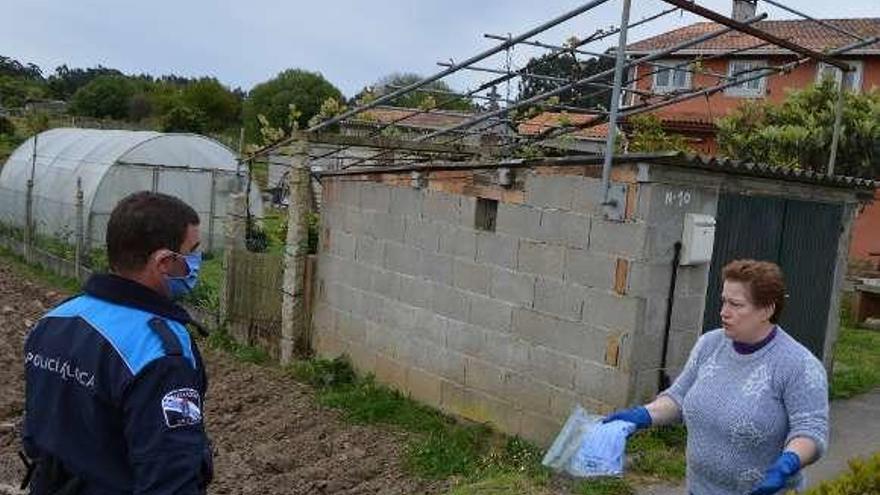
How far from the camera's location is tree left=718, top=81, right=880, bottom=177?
1477 cm

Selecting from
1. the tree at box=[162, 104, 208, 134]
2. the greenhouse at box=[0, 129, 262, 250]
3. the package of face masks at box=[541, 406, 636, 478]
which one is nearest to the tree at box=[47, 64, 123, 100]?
the tree at box=[162, 104, 208, 134]

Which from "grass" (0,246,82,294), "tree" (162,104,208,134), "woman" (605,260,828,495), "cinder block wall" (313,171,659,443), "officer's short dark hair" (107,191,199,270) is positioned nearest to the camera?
"officer's short dark hair" (107,191,199,270)

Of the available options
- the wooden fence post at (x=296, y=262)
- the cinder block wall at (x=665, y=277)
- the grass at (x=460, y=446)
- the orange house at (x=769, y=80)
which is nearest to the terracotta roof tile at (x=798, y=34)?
the orange house at (x=769, y=80)

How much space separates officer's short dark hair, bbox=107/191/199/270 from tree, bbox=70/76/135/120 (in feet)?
181

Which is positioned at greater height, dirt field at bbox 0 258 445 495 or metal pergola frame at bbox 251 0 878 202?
metal pergola frame at bbox 251 0 878 202

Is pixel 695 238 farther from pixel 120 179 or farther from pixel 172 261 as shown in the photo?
pixel 120 179

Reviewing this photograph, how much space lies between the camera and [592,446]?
3.63 metres

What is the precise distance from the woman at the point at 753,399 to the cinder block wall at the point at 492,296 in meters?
3.00

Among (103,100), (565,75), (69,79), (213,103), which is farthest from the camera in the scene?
(69,79)

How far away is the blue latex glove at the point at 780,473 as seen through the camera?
310 centimetres

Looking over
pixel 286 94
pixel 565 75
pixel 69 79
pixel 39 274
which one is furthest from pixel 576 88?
pixel 69 79

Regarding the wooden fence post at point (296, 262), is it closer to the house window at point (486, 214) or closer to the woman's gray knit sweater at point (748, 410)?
the house window at point (486, 214)

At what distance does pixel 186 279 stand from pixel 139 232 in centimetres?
25

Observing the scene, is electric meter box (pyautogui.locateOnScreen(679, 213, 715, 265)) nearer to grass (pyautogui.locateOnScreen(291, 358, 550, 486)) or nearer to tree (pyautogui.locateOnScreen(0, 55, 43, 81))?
grass (pyautogui.locateOnScreen(291, 358, 550, 486))
